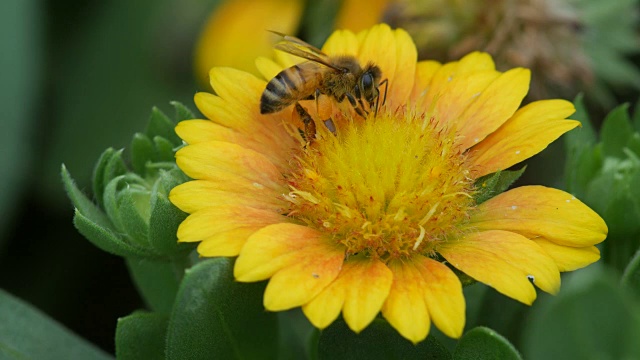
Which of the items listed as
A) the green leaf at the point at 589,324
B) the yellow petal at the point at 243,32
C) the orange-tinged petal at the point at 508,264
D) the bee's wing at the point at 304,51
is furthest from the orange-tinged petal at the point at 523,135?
the yellow petal at the point at 243,32

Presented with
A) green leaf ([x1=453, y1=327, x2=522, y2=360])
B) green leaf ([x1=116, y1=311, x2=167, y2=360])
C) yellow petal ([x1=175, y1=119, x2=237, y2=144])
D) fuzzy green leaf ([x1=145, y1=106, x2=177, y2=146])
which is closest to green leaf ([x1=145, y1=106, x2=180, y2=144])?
fuzzy green leaf ([x1=145, y1=106, x2=177, y2=146])

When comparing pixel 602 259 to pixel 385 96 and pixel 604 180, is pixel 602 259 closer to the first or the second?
pixel 604 180

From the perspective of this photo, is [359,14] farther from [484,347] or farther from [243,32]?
[484,347]

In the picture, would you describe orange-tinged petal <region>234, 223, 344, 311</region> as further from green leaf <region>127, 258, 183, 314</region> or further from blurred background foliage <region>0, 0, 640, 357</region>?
blurred background foliage <region>0, 0, 640, 357</region>

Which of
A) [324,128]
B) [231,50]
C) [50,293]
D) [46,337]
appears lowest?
[50,293]

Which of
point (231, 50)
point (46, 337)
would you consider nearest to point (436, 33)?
point (231, 50)

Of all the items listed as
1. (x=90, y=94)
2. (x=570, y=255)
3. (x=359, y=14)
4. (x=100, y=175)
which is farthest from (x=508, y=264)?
(x=90, y=94)
